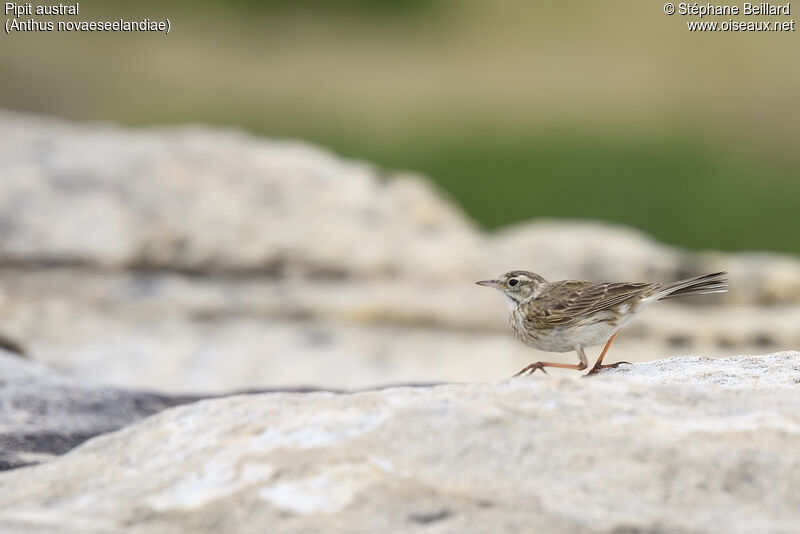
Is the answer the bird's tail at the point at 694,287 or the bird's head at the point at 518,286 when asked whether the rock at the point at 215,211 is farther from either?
the bird's tail at the point at 694,287

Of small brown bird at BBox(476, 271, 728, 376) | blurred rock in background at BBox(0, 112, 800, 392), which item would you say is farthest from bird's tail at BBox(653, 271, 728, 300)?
blurred rock in background at BBox(0, 112, 800, 392)

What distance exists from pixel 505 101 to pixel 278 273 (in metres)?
12.8

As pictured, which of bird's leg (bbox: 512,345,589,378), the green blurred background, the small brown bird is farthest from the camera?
the green blurred background

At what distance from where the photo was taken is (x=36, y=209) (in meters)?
10.2

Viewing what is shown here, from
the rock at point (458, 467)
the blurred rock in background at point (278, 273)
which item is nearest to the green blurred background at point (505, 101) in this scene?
the blurred rock in background at point (278, 273)

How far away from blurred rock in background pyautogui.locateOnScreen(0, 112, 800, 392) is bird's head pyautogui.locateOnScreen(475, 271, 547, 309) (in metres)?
2.76

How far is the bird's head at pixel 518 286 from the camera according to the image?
5793 millimetres

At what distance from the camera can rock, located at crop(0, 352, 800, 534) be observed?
3.24 meters

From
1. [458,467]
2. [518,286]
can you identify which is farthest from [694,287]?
[458,467]

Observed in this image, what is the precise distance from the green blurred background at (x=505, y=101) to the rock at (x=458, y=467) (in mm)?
12604

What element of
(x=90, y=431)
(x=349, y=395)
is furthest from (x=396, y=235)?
(x=349, y=395)

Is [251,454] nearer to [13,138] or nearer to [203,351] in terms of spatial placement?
[203,351]

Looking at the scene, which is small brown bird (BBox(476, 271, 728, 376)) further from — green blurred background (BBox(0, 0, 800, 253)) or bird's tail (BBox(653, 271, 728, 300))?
green blurred background (BBox(0, 0, 800, 253))

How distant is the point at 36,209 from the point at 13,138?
5.43ft
